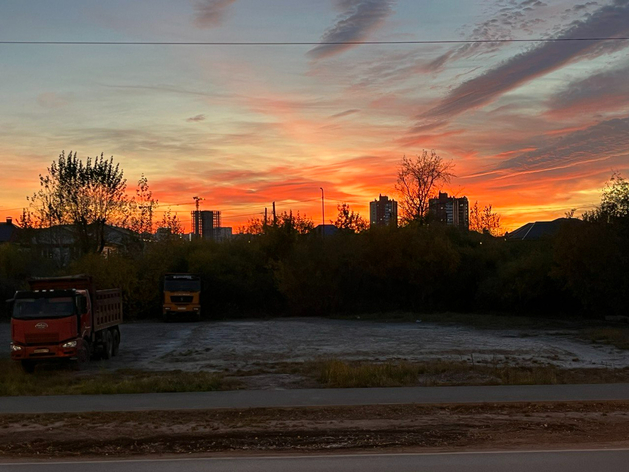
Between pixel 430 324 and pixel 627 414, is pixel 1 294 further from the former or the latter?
pixel 627 414

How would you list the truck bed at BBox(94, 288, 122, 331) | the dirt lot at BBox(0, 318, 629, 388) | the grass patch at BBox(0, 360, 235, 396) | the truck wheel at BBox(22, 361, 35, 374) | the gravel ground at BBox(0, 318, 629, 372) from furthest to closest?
the truck bed at BBox(94, 288, 122, 331) < the gravel ground at BBox(0, 318, 629, 372) < the dirt lot at BBox(0, 318, 629, 388) < the truck wheel at BBox(22, 361, 35, 374) < the grass patch at BBox(0, 360, 235, 396)

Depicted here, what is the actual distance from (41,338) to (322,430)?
502 inches

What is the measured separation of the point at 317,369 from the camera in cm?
2042

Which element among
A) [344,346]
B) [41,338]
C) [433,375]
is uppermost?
[41,338]

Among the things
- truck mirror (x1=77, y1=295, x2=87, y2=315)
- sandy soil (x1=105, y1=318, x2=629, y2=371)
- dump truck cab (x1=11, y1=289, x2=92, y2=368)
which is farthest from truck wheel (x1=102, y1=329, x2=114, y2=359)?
dump truck cab (x1=11, y1=289, x2=92, y2=368)

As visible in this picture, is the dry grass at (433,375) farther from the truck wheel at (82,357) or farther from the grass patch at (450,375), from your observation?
the truck wheel at (82,357)

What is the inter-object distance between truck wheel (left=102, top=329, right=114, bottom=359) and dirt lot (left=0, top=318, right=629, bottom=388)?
0.34 meters

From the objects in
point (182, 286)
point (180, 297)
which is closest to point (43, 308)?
point (180, 297)

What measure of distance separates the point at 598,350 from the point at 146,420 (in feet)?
62.3

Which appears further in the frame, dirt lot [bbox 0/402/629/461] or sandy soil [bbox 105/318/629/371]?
sandy soil [bbox 105/318/629/371]

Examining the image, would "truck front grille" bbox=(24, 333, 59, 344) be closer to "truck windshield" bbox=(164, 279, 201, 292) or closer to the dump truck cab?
the dump truck cab

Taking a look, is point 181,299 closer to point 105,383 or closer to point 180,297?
point 180,297

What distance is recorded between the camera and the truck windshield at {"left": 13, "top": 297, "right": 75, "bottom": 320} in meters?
21.9

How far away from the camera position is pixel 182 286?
1986 inches
